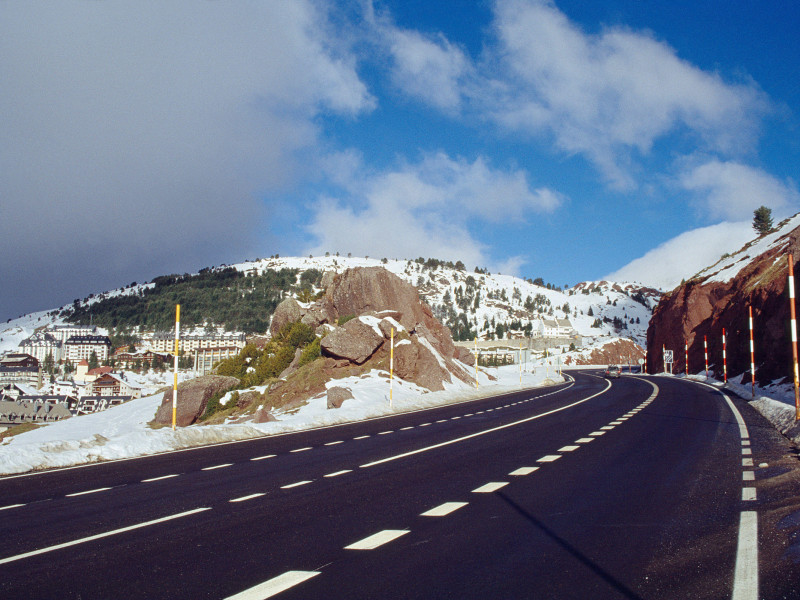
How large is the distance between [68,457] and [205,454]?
2508mm

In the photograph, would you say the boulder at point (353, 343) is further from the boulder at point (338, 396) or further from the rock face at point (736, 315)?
the rock face at point (736, 315)

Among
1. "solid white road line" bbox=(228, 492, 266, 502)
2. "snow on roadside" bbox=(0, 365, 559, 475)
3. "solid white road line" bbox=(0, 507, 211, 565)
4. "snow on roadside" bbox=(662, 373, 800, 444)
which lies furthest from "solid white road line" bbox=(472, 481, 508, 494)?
"snow on roadside" bbox=(0, 365, 559, 475)

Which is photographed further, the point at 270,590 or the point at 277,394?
the point at 277,394

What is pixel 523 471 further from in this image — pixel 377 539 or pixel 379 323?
pixel 379 323

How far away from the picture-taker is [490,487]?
841 cm

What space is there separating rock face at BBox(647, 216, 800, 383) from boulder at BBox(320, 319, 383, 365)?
61.8 feet

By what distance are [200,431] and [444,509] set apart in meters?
9.61

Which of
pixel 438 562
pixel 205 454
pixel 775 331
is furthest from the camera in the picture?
pixel 775 331

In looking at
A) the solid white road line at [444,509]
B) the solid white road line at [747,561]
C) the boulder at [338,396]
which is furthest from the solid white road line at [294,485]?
the boulder at [338,396]

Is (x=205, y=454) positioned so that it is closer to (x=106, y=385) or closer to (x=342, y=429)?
(x=342, y=429)

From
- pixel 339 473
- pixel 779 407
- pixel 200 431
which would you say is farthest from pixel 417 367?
pixel 339 473

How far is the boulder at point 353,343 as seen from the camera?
1303 inches

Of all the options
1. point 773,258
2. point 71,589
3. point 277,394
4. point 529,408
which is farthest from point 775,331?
point 71,589

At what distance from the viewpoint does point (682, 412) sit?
2014 cm
